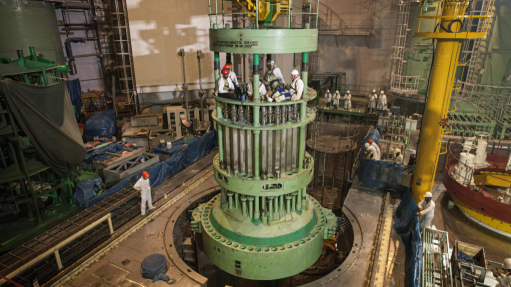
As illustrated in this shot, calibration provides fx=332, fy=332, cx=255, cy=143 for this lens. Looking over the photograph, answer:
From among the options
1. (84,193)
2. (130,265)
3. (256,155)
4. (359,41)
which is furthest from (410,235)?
(359,41)

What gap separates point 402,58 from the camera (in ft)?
77.2

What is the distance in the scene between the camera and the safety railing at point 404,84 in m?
22.6

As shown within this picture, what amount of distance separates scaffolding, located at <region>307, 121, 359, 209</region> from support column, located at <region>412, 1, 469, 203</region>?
207 inches

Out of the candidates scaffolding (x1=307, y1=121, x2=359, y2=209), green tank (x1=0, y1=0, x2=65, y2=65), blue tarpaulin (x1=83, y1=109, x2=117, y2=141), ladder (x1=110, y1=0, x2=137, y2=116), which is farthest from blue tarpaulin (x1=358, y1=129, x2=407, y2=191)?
green tank (x1=0, y1=0, x2=65, y2=65)

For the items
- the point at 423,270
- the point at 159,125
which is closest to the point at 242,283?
the point at 423,270

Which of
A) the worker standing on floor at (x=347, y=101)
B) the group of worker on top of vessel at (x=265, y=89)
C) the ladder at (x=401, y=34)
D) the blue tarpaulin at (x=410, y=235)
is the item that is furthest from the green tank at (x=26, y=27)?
the ladder at (x=401, y=34)

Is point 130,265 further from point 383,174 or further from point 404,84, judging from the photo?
point 404,84

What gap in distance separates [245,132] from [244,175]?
1.09 m

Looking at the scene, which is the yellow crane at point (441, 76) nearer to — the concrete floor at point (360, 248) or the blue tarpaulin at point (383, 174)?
the blue tarpaulin at point (383, 174)

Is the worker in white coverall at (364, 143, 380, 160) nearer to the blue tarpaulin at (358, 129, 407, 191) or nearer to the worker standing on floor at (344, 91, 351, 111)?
the blue tarpaulin at (358, 129, 407, 191)

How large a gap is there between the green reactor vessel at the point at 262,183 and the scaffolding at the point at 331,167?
708 cm

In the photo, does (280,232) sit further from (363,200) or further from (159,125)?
(159,125)

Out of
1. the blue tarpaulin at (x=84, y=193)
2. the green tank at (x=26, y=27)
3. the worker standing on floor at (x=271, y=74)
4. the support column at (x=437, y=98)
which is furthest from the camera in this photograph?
the green tank at (x=26, y=27)

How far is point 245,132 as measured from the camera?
7.89m
